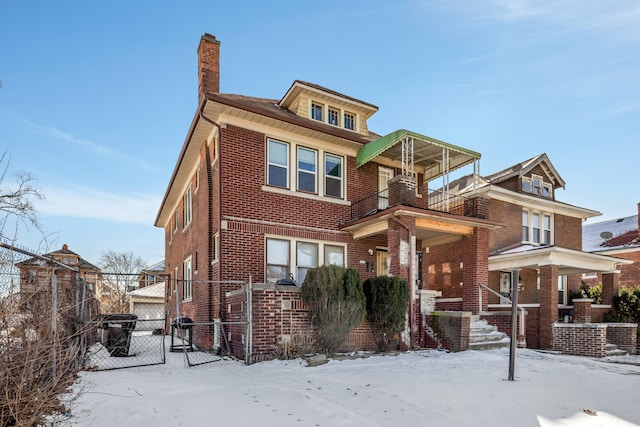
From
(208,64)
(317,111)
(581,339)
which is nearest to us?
(581,339)

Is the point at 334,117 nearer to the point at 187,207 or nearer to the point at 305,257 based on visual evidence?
the point at 305,257

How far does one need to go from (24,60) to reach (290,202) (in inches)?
299

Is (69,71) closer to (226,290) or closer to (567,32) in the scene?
(226,290)

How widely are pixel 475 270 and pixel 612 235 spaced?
68.0 ft

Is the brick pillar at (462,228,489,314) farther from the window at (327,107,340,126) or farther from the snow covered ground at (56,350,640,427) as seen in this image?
the window at (327,107,340,126)

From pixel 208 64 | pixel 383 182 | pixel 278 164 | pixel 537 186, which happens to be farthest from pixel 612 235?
pixel 208 64

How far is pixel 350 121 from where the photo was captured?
15328mm

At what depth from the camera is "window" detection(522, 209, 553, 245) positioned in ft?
65.1

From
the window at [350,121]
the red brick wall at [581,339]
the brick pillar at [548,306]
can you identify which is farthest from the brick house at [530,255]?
the window at [350,121]

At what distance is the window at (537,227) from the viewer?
19828 mm

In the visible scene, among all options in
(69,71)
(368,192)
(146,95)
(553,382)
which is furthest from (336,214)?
(69,71)

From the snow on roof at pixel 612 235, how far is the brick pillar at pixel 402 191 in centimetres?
2048

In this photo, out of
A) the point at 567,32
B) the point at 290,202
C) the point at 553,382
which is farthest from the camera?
the point at 290,202

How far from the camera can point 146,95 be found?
1289cm
